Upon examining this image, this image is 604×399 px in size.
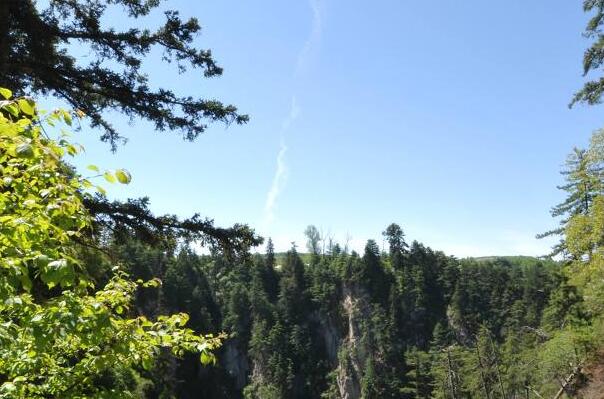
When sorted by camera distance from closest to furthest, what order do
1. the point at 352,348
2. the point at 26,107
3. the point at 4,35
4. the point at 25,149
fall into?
the point at 25,149
the point at 26,107
the point at 4,35
the point at 352,348

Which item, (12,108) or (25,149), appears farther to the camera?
(12,108)

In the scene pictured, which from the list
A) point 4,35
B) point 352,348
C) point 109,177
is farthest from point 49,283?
point 352,348

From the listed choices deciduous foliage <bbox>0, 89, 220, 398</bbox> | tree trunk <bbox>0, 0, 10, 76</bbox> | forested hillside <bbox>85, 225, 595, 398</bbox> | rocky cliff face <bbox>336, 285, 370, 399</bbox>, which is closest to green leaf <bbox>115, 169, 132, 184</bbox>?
deciduous foliage <bbox>0, 89, 220, 398</bbox>

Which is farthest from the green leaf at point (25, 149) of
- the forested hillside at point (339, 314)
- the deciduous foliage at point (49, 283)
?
the forested hillside at point (339, 314)

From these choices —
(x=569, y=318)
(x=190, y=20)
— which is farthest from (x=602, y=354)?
(x=190, y=20)

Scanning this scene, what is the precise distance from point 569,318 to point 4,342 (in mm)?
45270

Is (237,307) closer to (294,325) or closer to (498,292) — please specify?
(294,325)

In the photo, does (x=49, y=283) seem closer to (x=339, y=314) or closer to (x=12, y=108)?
(x=12, y=108)

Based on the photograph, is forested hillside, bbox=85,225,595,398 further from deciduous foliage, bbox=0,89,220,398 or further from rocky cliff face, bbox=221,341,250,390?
deciduous foliage, bbox=0,89,220,398

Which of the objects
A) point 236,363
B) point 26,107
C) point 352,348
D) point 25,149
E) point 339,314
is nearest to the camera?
point 25,149

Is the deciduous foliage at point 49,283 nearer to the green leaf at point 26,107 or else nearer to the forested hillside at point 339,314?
the green leaf at point 26,107

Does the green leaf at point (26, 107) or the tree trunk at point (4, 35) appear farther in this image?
the tree trunk at point (4, 35)

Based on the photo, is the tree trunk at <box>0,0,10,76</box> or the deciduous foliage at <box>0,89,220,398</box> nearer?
the deciduous foliage at <box>0,89,220,398</box>

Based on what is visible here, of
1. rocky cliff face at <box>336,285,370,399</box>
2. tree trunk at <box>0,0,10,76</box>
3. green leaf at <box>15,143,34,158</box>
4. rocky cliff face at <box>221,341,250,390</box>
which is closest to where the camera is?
green leaf at <box>15,143,34,158</box>
